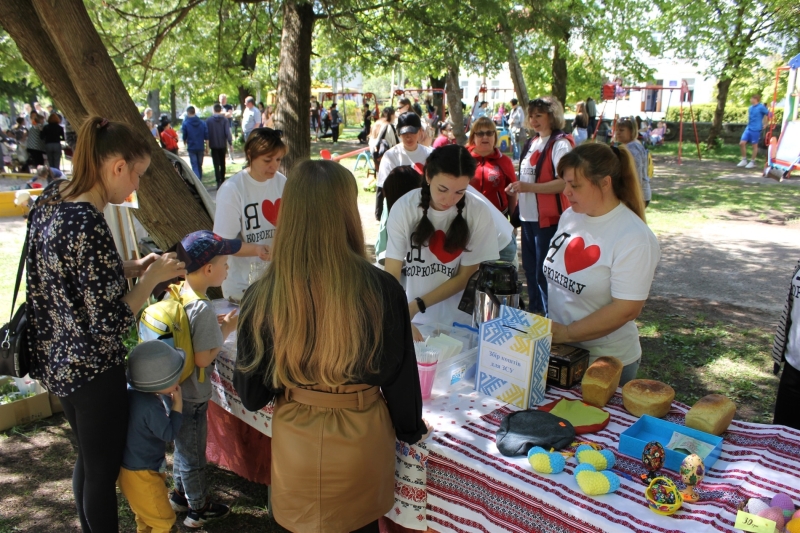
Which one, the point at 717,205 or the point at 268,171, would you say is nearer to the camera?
the point at 268,171

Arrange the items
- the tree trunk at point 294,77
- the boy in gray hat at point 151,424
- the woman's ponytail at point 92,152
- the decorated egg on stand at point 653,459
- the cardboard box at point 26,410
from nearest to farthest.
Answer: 1. the decorated egg on stand at point 653,459
2. the woman's ponytail at point 92,152
3. the boy in gray hat at point 151,424
4. the cardboard box at point 26,410
5. the tree trunk at point 294,77

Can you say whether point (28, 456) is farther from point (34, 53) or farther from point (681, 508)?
point (681, 508)

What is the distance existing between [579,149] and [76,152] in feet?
6.16

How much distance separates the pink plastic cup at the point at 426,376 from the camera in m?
Answer: 2.09

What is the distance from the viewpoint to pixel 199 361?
2.44m

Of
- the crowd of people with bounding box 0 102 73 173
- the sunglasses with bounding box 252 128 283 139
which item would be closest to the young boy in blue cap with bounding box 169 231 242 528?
the sunglasses with bounding box 252 128 283 139

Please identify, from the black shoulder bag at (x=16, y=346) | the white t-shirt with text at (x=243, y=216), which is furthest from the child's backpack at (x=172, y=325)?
the white t-shirt with text at (x=243, y=216)

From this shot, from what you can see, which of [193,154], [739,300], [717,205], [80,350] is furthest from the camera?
[193,154]

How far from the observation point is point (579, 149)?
2385mm

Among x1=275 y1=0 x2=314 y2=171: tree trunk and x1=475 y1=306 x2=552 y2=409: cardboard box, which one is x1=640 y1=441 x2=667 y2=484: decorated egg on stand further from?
x1=275 y1=0 x2=314 y2=171: tree trunk

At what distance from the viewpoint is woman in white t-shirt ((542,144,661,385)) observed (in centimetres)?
224

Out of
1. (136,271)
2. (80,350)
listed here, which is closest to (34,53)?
(136,271)

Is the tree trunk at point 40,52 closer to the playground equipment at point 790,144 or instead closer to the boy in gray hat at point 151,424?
the boy in gray hat at point 151,424

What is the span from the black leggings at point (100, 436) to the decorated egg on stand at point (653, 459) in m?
1.78
